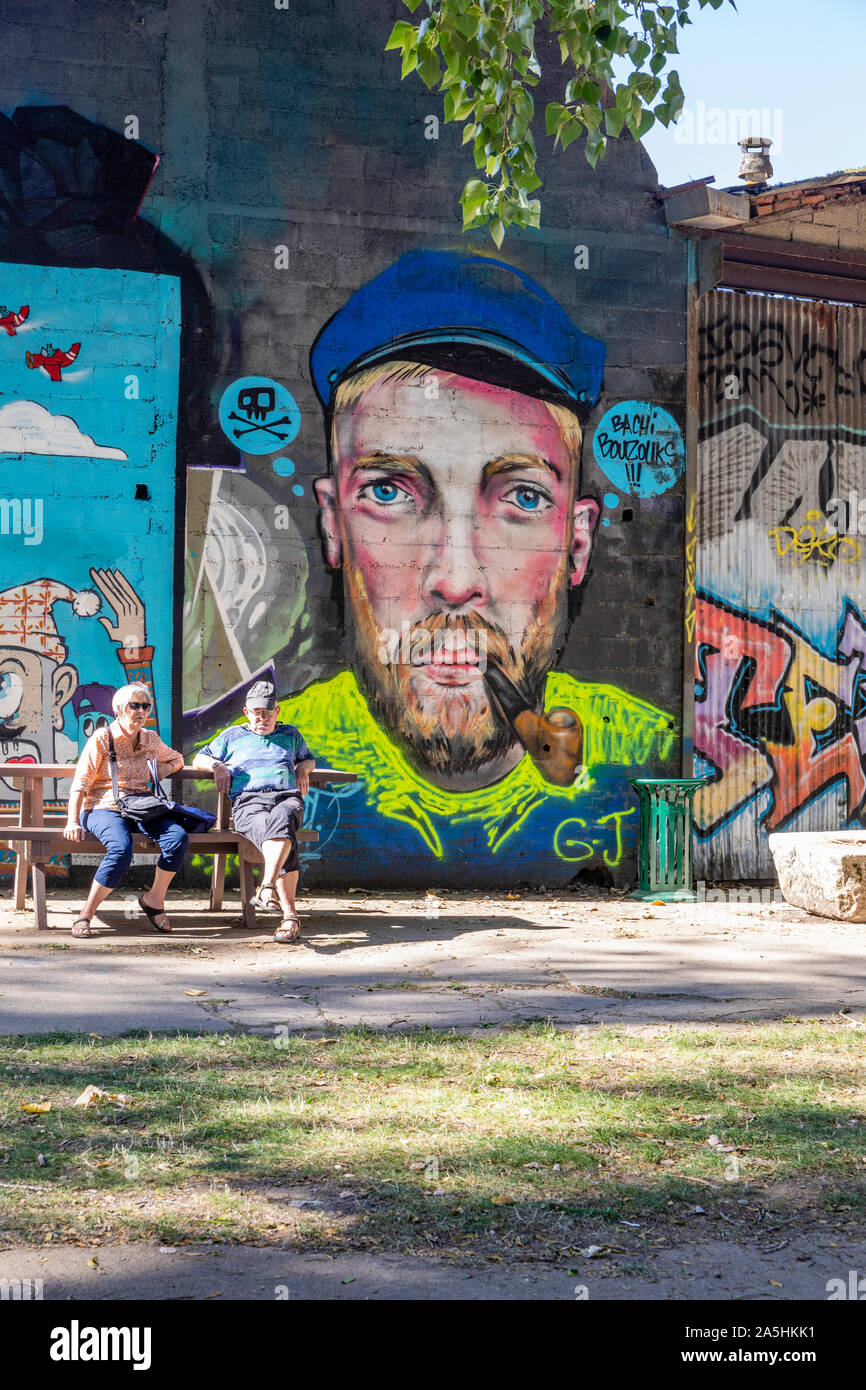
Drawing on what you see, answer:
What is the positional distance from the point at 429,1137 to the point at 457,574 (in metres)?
6.58

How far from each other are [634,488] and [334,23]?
4226mm

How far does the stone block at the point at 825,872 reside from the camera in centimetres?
886

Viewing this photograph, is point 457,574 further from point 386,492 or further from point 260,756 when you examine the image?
point 260,756

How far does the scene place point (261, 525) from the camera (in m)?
9.91

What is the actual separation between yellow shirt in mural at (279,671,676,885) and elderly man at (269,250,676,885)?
0.05ft

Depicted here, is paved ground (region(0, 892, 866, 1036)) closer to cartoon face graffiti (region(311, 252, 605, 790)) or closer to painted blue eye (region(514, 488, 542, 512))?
cartoon face graffiti (region(311, 252, 605, 790))

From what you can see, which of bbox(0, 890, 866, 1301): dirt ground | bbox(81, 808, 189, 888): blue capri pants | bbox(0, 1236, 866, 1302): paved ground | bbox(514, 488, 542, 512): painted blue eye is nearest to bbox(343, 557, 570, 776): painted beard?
bbox(514, 488, 542, 512): painted blue eye

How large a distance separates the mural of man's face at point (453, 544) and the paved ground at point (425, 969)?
163 cm

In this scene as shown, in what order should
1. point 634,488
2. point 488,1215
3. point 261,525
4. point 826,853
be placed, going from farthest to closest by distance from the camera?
1. point 634,488
2. point 261,525
3. point 826,853
4. point 488,1215

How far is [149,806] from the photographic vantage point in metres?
7.76

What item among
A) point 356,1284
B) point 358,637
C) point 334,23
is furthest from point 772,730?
point 356,1284

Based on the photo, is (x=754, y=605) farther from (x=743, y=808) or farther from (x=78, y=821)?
(x=78, y=821)

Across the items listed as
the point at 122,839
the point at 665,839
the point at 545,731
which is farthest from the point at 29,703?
the point at 665,839

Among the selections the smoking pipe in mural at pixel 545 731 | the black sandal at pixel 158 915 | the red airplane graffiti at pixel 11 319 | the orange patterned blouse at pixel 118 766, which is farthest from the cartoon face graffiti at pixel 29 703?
the smoking pipe in mural at pixel 545 731
